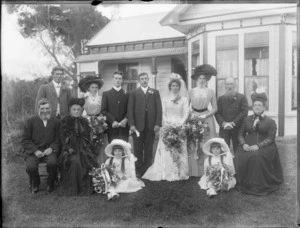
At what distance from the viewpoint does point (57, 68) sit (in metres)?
5.14

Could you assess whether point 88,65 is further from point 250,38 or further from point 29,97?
point 250,38

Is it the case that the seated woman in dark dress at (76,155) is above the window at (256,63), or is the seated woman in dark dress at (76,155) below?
below

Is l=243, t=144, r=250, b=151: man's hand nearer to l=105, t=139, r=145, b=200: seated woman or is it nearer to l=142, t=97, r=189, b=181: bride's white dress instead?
l=142, t=97, r=189, b=181: bride's white dress

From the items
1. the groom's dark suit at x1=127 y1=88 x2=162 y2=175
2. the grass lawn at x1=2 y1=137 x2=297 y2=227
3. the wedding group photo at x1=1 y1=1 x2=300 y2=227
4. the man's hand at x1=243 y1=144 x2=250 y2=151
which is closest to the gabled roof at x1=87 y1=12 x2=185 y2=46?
the wedding group photo at x1=1 y1=1 x2=300 y2=227

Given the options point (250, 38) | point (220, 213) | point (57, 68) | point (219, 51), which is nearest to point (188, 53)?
point (219, 51)

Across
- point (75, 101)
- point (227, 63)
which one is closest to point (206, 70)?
point (227, 63)

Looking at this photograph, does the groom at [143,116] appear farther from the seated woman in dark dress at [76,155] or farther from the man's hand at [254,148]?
the man's hand at [254,148]

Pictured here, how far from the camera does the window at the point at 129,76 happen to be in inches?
216

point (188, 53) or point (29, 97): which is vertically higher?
point (188, 53)

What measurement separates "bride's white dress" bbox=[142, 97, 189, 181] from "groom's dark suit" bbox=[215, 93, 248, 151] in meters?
0.59

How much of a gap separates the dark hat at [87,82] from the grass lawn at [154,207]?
5.31 ft

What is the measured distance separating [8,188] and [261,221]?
Answer: 12.2 feet

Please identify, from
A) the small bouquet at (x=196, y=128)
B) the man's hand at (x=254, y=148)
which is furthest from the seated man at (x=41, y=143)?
the man's hand at (x=254, y=148)

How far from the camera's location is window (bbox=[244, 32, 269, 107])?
512 cm
